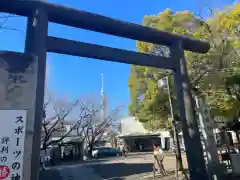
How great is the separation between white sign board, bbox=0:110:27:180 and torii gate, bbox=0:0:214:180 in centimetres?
10

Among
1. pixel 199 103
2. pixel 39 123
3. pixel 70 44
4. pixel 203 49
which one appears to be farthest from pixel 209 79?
pixel 39 123

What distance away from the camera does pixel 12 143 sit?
11.2 ft

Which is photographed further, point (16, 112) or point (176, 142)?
point (176, 142)

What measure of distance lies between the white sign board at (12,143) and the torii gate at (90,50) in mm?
101

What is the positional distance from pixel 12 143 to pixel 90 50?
2.41 meters

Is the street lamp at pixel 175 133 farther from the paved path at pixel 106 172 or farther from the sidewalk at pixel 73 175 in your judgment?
the sidewalk at pixel 73 175

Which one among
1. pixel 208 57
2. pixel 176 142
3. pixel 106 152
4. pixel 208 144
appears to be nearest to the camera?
pixel 208 144

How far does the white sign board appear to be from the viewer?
3314 mm

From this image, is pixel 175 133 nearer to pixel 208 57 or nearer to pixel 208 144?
pixel 208 144

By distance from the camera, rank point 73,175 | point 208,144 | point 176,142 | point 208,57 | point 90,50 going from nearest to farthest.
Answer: point 90,50 < point 208,144 < point 208,57 < point 176,142 < point 73,175

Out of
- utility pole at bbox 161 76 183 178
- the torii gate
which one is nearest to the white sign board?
the torii gate

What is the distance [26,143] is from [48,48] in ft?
6.15

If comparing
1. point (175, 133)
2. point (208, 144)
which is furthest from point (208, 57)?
point (208, 144)

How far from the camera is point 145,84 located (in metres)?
16.2
